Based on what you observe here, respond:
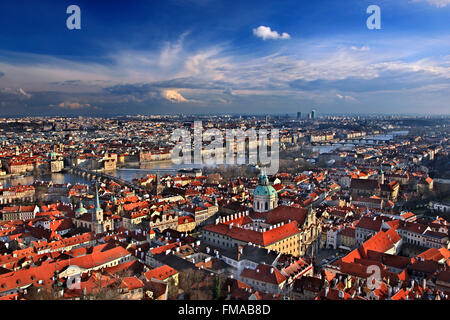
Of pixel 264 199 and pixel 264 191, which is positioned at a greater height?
pixel 264 191

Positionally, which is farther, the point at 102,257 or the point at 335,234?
the point at 335,234

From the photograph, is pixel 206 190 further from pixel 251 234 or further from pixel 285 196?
pixel 251 234

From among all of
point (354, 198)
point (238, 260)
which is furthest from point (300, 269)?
point (354, 198)
